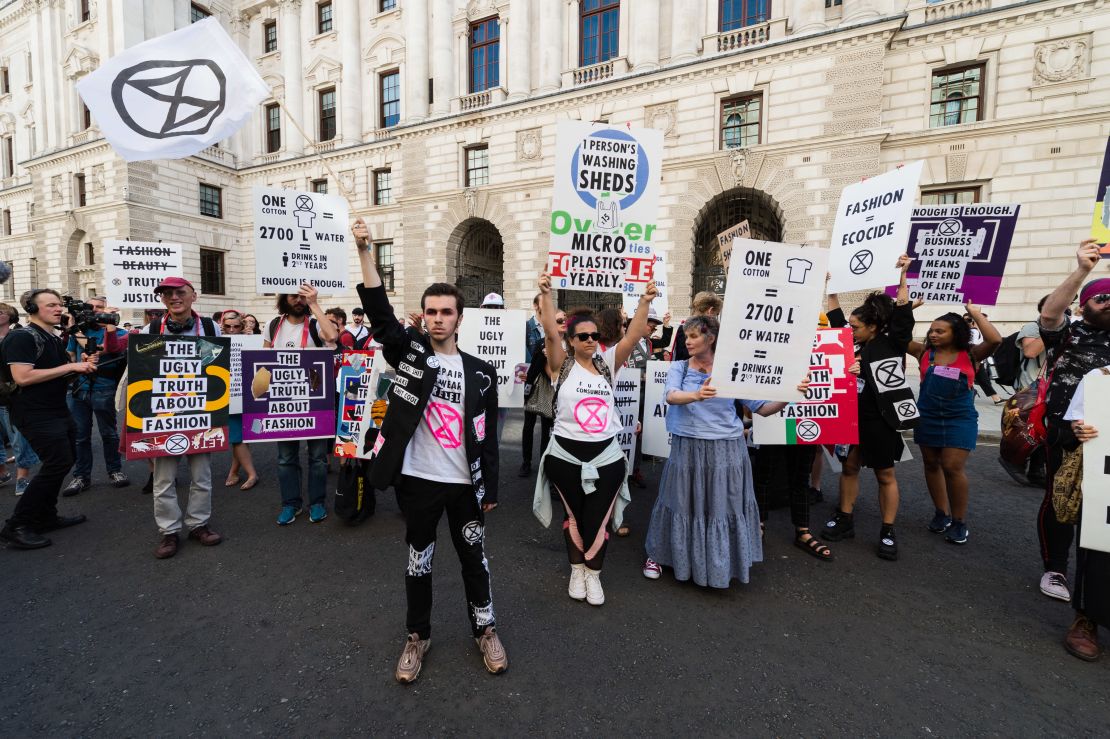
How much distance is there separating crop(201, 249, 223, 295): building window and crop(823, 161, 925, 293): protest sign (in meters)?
30.8

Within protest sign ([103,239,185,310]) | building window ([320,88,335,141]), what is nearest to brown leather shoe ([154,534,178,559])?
protest sign ([103,239,185,310])

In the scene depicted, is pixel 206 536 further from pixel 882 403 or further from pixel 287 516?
pixel 882 403

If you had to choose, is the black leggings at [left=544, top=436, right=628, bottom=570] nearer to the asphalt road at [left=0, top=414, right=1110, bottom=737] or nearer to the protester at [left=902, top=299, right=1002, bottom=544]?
the asphalt road at [left=0, top=414, right=1110, bottom=737]

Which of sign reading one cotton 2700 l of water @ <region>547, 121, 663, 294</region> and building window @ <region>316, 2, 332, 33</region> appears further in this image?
building window @ <region>316, 2, 332, 33</region>

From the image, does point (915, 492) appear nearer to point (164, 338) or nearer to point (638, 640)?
point (638, 640)

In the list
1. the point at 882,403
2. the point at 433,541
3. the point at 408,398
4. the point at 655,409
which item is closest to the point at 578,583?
the point at 433,541

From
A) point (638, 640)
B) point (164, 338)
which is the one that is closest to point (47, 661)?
point (164, 338)

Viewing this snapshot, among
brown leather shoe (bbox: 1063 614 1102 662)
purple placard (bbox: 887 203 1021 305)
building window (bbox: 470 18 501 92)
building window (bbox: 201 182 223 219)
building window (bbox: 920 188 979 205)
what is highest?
building window (bbox: 470 18 501 92)

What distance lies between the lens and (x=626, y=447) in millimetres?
5355

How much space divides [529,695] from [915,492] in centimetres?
535

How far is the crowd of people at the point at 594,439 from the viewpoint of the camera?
2658mm

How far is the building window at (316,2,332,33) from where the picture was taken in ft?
83.4

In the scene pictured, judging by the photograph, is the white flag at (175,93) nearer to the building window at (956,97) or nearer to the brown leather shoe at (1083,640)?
the brown leather shoe at (1083,640)

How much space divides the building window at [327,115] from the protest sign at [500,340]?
25.1 m
